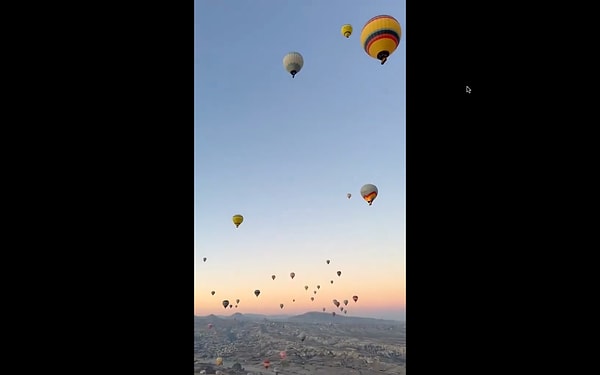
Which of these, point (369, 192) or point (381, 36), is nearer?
point (381, 36)

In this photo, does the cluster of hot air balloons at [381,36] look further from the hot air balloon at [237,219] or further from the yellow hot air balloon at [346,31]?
the hot air balloon at [237,219]

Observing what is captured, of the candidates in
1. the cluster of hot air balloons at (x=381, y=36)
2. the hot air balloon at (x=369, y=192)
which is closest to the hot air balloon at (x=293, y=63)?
the hot air balloon at (x=369, y=192)

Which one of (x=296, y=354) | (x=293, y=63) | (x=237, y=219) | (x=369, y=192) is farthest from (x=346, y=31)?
(x=296, y=354)

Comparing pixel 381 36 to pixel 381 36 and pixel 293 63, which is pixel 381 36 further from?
pixel 293 63
